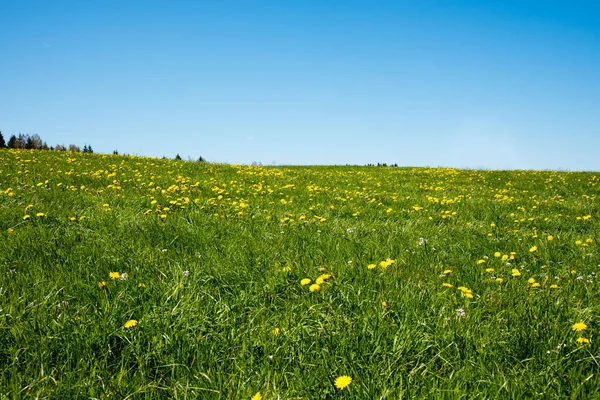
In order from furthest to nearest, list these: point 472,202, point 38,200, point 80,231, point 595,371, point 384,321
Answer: point 472,202
point 38,200
point 80,231
point 384,321
point 595,371

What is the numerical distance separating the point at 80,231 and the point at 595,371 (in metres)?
5.28

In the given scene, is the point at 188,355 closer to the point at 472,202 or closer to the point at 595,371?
the point at 595,371

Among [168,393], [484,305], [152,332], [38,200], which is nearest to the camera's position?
[168,393]

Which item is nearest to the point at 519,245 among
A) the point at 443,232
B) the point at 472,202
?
the point at 443,232

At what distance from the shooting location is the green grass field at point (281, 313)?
1.97 m

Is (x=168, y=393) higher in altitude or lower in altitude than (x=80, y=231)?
lower

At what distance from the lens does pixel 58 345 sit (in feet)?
7.24

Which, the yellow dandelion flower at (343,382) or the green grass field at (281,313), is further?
the green grass field at (281,313)

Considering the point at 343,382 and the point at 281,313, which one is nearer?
the point at 343,382

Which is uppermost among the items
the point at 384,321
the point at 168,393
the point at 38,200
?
the point at 38,200

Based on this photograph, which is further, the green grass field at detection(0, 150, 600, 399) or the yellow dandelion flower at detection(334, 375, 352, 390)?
the green grass field at detection(0, 150, 600, 399)

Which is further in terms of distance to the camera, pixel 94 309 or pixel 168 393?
pixel 94 309

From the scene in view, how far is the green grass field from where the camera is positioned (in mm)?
1970

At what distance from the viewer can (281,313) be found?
2.71 meters
